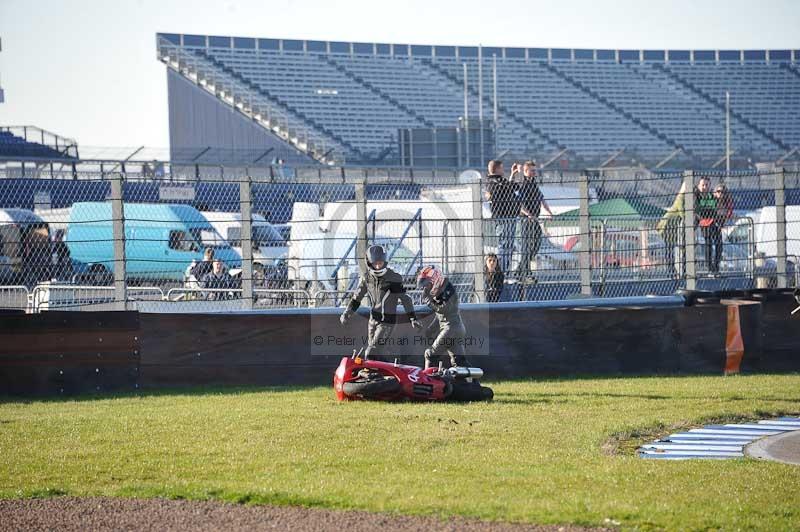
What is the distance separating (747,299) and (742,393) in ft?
10.4

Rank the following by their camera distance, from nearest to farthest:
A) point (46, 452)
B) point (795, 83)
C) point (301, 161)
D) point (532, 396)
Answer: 1. point (46, 452)
2. point (532, 396)
3. point (301, 161)
4. point (795, 83)

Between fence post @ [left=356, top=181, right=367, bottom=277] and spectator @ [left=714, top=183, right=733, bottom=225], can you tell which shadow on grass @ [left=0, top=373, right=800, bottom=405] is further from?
spectator @ [left=714, top=183, right=733, bottom=225]

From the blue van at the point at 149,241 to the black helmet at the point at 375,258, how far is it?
4.37m

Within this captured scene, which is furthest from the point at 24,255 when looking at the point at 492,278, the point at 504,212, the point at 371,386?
the point at 504,212

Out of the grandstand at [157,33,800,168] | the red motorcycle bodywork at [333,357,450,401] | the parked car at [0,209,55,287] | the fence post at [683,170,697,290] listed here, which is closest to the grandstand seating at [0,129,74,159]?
the grandstand at [157,33,800,168]

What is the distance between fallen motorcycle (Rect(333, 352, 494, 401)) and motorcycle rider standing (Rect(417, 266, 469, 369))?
74cm

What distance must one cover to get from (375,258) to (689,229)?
4965 millimetres

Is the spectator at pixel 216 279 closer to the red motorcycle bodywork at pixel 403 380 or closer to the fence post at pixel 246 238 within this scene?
the fence post at pixel 246 238

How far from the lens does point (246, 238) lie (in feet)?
42.8

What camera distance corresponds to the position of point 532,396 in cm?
1130

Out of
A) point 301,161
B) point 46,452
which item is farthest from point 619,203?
point 301,161

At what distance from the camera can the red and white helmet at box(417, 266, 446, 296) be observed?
38.0ft

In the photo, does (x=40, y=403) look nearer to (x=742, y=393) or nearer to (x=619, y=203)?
(x=742, y=393)

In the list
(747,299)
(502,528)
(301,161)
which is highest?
(301,161)
